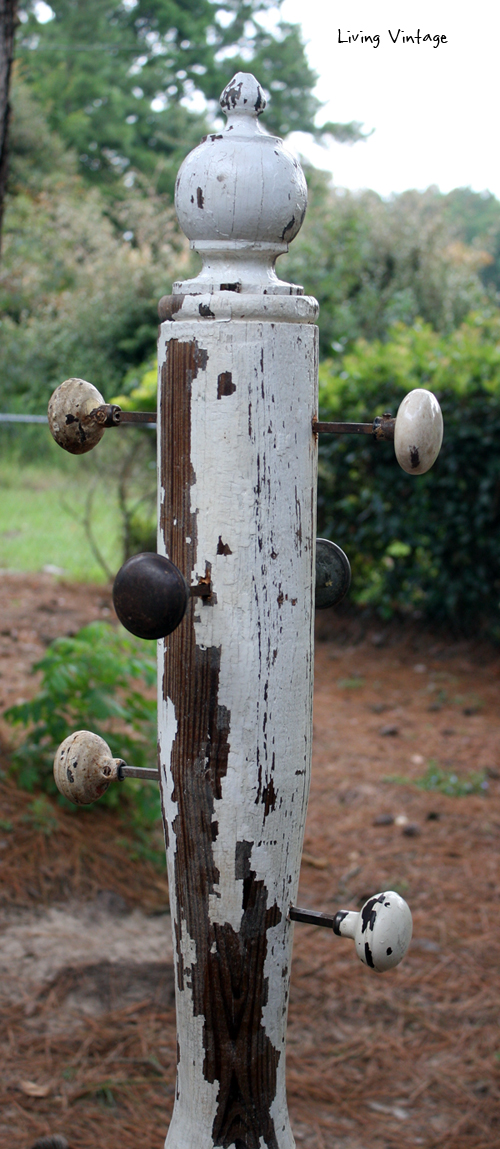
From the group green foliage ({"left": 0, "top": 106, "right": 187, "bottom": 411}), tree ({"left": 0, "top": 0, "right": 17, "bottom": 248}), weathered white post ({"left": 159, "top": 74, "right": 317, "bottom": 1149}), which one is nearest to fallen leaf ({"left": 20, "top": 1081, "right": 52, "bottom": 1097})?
weathered white post ({"left": 159, "top": 74, "right": 317, "bottom": 1149})

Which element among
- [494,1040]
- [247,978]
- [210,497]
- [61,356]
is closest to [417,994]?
[494,1040]

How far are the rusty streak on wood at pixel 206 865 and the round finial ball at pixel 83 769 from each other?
0.12 m

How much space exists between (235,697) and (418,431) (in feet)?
1.29

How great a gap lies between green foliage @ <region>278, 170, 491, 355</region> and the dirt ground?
5382 millimetres

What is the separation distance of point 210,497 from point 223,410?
0.10 m

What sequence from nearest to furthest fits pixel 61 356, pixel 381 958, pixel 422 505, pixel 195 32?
pixel 381 958
pixel 422 505
pixel 61 356
pixel 195 32

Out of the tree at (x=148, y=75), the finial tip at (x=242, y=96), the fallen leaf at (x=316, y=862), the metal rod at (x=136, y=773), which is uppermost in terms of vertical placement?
the tree at (x=148, y=75)

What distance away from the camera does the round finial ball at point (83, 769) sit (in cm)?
121

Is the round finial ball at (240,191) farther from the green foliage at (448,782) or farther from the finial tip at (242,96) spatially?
the green foliage at (448,782)

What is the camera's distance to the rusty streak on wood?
1.13 meters

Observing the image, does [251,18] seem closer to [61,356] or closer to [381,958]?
[61,356]

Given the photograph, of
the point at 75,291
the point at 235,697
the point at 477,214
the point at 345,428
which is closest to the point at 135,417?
the point at 345,428

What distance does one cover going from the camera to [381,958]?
3.55 feet

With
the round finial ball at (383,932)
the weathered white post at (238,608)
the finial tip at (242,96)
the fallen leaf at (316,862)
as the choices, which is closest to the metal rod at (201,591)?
the weathered white post at (238,608)
